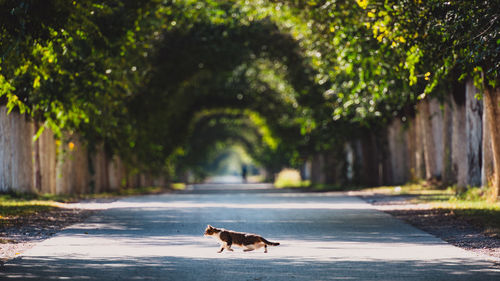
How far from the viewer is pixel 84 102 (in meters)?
20.4

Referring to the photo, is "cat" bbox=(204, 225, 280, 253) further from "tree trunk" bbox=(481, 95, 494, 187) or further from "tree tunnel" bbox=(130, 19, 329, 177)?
"tree tunnel" bbox=(130, 19, 329, 177)

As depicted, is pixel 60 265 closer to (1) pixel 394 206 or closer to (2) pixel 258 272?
(2) pixel 258 272

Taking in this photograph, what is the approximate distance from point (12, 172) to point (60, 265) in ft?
46.6

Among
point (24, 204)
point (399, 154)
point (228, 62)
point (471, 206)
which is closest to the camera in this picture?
point (471, 206)

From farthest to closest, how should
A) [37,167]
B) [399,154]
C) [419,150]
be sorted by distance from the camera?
[399,154] < [419,150] < [37,167]

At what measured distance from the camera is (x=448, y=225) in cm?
1558

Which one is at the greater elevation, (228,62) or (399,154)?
(228,62)

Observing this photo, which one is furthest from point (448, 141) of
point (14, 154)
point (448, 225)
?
point (14, 154)

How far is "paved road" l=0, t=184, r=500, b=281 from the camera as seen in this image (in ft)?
30.4

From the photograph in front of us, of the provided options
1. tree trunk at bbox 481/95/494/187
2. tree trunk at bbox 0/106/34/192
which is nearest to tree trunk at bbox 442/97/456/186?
tree trunk at bbox 481/95/494/187

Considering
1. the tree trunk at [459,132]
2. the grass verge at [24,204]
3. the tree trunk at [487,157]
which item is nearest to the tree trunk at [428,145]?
the tree trunk at [459,132]

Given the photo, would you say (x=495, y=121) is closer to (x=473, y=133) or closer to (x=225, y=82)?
(x=473, y=133)

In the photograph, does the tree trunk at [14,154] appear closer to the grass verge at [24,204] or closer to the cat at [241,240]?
the grass verge at [24,204]

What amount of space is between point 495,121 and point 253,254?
32.4 feet
